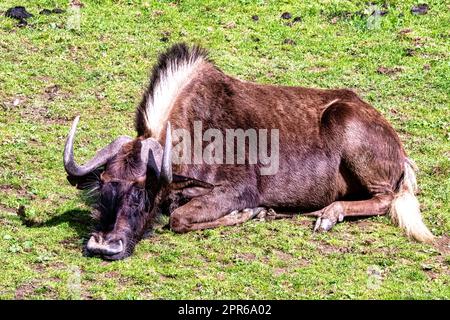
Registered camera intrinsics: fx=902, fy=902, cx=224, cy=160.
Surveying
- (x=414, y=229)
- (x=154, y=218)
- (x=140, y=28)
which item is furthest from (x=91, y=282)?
(x=140, y=28)

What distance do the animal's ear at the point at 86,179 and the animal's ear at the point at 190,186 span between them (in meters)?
0.78

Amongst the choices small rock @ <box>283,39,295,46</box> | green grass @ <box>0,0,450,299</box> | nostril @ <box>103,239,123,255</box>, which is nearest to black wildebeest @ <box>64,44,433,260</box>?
green grass @ <box>0,0,450,299</box>

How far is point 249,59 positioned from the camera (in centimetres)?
1465

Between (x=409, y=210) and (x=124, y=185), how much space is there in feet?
10.1

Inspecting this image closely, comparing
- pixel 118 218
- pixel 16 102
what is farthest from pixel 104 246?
pixel 16 102

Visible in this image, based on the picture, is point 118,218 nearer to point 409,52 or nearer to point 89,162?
point 89,162

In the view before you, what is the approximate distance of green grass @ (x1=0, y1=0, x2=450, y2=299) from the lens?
8055 mm

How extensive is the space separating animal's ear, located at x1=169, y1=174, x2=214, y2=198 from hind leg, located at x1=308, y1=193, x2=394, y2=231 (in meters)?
1.25

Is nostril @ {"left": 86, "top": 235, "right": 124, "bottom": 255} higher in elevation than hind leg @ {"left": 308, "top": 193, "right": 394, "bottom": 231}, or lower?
lower

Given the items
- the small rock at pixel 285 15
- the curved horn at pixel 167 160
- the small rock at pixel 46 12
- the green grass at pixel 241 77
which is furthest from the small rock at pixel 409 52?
the curved horn at pixel 167 160

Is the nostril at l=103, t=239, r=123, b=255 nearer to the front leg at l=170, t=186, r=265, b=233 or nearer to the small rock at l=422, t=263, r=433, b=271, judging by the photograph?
the front leg at l=170, t=186, r=265, b=233

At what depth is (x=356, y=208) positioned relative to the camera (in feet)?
32.2
